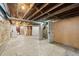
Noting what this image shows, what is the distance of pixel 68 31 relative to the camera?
2.49 meters

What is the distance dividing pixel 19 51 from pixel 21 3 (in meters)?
0.96

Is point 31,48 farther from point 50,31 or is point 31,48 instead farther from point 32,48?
point 50,31

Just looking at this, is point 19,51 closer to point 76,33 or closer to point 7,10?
point 7,10

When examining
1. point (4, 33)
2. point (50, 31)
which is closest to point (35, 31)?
point (50, 31)

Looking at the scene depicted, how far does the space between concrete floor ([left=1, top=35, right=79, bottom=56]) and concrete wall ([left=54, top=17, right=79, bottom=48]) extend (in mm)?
151

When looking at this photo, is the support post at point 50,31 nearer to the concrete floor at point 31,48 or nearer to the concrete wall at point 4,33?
the concrete floor at point 31,48

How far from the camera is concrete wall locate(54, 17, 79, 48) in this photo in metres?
2.46

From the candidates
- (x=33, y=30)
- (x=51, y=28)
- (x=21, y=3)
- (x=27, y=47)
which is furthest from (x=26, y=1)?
(x=27, y=47)

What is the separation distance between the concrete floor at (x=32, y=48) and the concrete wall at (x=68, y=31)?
0.15m

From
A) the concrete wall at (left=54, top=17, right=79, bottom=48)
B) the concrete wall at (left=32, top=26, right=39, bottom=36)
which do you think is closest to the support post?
the concrete wall at (left=54, top=17, right=79, bottom=48)

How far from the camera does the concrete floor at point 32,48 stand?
2391 millimetres

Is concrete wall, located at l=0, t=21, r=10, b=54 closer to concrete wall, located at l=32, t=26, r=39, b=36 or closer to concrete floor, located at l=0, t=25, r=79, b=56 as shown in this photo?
concrete floor, located at l=0, t=25, r=79, b=56

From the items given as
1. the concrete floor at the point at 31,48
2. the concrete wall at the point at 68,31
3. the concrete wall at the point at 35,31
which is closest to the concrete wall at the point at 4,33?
the concrete floor at the point at 31,48

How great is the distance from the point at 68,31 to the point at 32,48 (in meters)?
0.83
